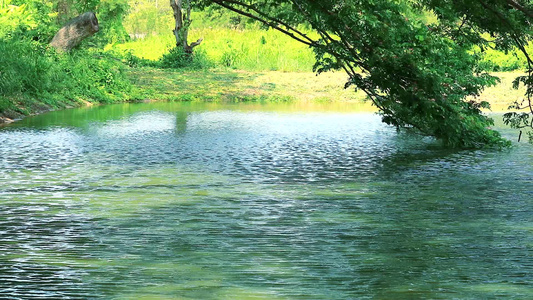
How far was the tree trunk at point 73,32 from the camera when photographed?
81.6ft

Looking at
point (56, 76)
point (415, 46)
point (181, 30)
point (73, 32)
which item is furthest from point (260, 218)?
point (181, 30)

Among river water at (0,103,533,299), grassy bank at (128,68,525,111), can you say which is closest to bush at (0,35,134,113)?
grassy bank at (128,68,525,111)

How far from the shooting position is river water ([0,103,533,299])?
5.71 metres

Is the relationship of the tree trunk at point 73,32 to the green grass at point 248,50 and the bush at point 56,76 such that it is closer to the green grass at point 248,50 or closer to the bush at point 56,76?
the bush at point 56,76

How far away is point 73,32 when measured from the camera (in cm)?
2489

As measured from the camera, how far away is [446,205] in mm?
8719

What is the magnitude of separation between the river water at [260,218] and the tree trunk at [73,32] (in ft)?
33.8

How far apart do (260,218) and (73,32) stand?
59.2 feet

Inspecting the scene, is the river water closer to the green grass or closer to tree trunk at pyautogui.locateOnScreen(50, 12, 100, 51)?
Result: tree trunk at pyautogui.locateOnScreen(50, 12, 100, 51)

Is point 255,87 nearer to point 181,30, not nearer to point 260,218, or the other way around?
point 181,30

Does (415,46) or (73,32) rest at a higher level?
(73,32)

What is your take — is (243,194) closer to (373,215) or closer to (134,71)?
(373,215)

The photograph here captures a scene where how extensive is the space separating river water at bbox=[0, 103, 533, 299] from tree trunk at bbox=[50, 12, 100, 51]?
33.8ft

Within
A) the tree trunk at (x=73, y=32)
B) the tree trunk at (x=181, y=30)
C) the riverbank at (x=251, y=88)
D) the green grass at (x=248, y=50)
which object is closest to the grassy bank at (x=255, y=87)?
the riverbank at (x=251, y=88)
